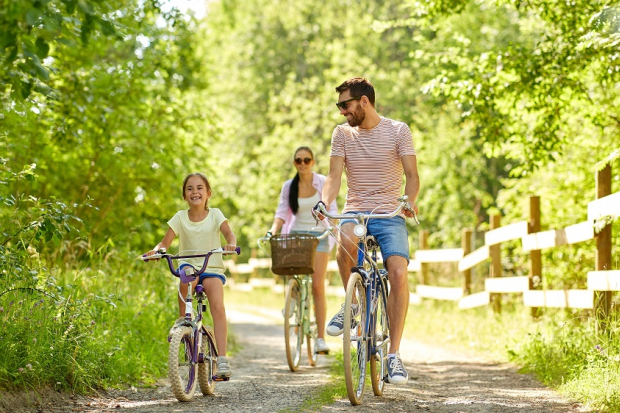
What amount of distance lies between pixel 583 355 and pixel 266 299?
50.1 ft

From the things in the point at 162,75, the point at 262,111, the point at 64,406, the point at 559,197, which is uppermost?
the point at 262,111

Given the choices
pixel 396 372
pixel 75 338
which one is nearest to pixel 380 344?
pixel 396 372

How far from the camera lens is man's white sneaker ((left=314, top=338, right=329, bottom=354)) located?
322 inches

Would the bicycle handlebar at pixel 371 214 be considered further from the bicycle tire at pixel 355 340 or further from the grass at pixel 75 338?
the grass at pixel 75 338

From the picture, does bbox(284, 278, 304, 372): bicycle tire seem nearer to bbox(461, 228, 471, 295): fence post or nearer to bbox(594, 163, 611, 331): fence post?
bbox(594, 163, 611, 331): fence post

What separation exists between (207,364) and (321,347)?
219 cm

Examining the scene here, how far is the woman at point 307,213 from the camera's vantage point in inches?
332

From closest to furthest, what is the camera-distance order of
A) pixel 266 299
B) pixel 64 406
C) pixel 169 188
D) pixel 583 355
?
pixel 64 406 < pixel 583 355 < pixel 169 188 < pixel 266 299

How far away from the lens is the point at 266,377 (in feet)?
24.8

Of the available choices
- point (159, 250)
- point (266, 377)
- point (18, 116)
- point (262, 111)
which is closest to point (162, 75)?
point (18, 116)

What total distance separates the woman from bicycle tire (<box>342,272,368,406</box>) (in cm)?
254

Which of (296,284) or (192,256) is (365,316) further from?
(296,284)

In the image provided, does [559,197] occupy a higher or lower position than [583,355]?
higher

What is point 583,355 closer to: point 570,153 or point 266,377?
point 266,377
